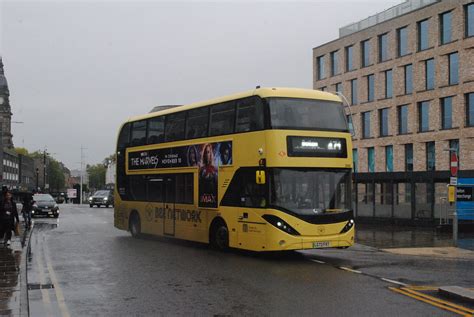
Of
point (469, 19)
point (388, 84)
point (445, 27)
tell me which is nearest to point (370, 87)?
point (388, 84)

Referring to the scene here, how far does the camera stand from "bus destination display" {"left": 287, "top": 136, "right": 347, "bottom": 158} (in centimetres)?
1391

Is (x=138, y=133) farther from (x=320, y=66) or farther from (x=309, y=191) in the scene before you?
(x=320, y=66)

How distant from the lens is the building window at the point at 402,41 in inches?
2002

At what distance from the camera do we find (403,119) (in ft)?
169

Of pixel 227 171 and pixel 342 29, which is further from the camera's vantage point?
pixel 342 29

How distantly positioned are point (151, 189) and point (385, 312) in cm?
1230

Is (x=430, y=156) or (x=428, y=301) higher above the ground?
(x=430, y=156)

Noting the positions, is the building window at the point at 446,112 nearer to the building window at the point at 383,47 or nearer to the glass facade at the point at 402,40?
the glass facade at the point at 402,40

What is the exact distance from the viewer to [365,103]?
2192 inches

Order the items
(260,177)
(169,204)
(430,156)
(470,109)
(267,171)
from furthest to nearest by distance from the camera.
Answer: (430,156), (470,109), (169,204), (267,171), (260,177)

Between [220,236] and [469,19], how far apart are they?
36.3m

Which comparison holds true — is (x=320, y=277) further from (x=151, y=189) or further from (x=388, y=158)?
(x=388, y=158)

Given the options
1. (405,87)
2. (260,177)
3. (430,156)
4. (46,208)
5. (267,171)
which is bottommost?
(46,208)

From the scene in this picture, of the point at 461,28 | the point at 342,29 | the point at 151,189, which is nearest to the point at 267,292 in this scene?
the point at 151,189
